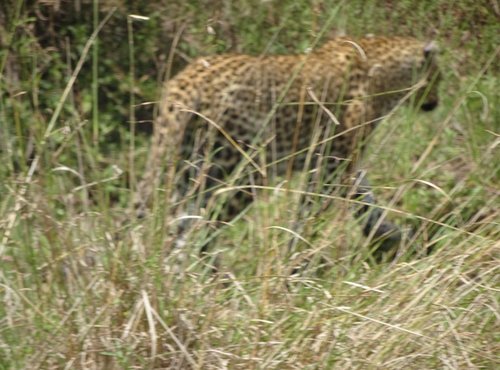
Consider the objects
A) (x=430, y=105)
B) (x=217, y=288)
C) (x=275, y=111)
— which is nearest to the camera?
(x=217, y=288)

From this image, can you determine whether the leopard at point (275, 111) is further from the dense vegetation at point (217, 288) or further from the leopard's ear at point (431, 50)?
the dense vegetation at point (217, 288)

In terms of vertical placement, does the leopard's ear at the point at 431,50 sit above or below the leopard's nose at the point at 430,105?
above

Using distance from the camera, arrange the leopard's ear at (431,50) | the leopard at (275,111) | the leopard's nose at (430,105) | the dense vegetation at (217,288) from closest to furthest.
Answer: the dense vegetation at (217,288) → the leopard at (275,111) → the leopard's ear at (431,50) → the leopard's nose at (430,105)

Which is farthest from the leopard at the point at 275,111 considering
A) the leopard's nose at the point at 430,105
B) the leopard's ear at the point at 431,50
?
the leopard's nose at the point at 430,105

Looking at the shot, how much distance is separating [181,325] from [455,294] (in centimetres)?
80

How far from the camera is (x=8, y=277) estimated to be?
3855 millimetres

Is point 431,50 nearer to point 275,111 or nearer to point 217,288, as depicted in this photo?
point 275,111

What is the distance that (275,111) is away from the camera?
14.2ft

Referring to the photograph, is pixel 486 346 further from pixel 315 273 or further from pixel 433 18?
pixel 433 18

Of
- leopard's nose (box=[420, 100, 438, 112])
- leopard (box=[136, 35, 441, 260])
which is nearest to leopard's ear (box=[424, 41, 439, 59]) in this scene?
leopard (box=[136, 35, 441, 260])

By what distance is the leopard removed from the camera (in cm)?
453

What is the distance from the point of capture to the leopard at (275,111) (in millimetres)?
4531

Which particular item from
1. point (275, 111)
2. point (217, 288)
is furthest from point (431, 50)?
point (217, 288)

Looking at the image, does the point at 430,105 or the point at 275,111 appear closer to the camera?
the point at 275,111
